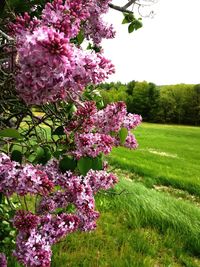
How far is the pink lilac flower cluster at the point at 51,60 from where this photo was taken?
1190mm

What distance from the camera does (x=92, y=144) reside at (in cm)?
208

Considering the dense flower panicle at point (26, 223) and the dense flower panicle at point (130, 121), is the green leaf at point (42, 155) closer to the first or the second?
the dense flower panicle at point (26, 223)

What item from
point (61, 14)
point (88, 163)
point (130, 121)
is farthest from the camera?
point (130, 121)

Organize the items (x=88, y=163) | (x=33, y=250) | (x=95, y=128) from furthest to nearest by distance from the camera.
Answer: (x=95, y=128), (x=88, y=163), (x=33, y=250)

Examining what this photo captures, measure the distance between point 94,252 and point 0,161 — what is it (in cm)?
325

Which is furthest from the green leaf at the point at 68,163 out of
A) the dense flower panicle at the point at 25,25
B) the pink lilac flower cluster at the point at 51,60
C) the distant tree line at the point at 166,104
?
the distant tree line at the point at 166,104

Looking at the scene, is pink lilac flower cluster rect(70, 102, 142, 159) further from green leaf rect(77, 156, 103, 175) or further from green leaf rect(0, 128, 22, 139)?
green leaf rect(0, 128, 22, 139)

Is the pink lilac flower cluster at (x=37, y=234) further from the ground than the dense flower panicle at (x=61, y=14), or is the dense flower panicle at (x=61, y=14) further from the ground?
the dense flower panicle at (x=61, y=14)

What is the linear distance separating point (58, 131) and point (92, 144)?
1.36 ft

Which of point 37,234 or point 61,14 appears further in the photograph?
point 37,234

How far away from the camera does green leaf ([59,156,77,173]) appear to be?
7.11 feet

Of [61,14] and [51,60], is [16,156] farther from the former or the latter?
[51,60]

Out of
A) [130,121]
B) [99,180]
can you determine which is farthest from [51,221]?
[130,121]

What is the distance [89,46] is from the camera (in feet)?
11.5
